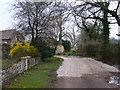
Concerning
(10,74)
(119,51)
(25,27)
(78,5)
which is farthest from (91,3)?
(10,74)

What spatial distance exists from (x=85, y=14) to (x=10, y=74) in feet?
37.3

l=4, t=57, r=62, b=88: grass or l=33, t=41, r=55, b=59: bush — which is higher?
l=33, t=41, r=55, b=59: bush

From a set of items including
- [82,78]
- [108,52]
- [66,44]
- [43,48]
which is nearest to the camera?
[82,78]

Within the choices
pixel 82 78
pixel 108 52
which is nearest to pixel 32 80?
pixel 82 78

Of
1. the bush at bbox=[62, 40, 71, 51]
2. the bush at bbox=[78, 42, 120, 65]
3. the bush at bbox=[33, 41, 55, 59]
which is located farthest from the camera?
the bush at bbox=[62, 40, 71, 51]

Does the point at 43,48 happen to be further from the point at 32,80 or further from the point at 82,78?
the point at 32,80

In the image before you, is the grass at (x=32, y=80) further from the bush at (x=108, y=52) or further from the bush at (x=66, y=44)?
the bush at (x=66, y=44)

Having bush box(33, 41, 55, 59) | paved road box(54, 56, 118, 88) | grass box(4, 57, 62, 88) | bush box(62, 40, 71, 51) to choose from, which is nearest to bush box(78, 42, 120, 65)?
paved road box(54, 56, 118, 88)

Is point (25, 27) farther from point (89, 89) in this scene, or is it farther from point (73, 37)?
point (73, 37)

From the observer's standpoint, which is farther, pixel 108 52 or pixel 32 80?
pixel 108 52

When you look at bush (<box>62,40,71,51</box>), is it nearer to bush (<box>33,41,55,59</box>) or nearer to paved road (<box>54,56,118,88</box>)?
bush (<box>33,41,55,59</box>)

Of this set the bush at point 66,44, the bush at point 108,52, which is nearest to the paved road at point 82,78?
the bush at point 108,52

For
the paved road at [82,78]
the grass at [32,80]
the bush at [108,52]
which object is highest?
the bush at [108,52]

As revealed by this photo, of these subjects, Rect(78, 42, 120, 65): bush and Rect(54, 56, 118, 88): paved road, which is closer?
Rect(54, 56, 118, 88): paved road
